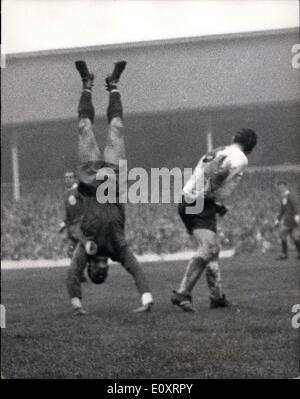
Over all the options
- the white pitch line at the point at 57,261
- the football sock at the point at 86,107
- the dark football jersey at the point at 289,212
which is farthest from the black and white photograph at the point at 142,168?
the dark football jersey at the point at 289,212

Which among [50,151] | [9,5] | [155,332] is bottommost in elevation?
[155,332]

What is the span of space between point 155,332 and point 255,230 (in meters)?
7.48

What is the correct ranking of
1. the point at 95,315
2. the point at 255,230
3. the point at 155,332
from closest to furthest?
the point at 155,332, the point at 95,315, the point at 255,230

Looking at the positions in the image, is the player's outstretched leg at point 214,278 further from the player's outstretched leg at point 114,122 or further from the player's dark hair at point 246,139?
the player's outstretched leg at point 114,122

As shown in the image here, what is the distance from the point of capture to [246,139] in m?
4.07

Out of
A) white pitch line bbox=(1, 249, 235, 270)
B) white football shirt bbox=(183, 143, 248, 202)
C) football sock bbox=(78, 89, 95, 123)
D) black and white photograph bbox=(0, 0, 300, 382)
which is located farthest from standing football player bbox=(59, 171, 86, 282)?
white pitch line bbox=(1, 249, 235, 270)

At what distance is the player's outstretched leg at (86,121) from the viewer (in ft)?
13.1

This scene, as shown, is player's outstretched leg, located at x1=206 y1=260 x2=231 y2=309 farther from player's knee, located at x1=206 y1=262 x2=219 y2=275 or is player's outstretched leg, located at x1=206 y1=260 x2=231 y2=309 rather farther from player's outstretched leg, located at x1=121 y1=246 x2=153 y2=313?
player's outstretched leg, located at x1=121 y1=246 x2=153 y2=313

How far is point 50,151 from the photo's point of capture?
5.89 m

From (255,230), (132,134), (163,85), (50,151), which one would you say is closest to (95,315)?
(50,151)

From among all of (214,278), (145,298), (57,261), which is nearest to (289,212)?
(57,261)

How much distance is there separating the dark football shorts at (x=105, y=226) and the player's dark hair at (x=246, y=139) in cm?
65

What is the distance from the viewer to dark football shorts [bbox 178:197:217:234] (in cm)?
434

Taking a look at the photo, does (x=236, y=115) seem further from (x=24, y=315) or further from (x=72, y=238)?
(x=24, y=315)
